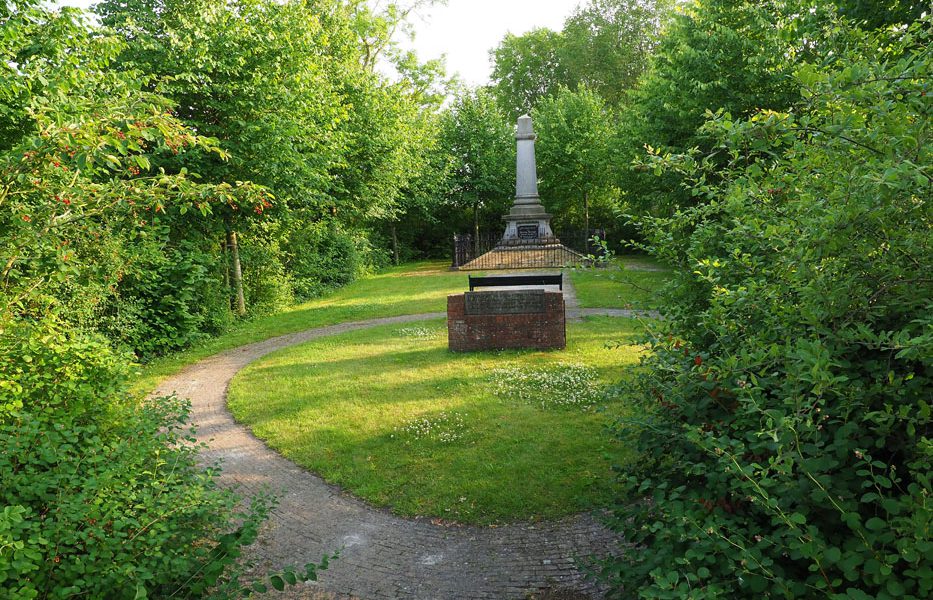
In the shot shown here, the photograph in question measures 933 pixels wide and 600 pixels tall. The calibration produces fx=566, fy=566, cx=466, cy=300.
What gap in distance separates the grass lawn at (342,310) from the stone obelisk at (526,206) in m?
4.41

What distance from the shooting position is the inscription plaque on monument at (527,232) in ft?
88.9

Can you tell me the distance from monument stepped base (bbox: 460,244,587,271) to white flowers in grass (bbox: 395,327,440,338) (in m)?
12.8

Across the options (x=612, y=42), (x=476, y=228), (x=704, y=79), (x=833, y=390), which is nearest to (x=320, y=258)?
(x=704, y=79)

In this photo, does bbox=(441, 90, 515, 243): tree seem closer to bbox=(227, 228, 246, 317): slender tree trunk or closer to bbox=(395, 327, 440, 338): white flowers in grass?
bbox=(227, 228, 246, 317): slender tree trunk

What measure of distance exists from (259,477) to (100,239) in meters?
5.78

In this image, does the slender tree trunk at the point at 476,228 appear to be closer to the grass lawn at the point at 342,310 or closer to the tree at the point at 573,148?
the tree at the point at 573,148

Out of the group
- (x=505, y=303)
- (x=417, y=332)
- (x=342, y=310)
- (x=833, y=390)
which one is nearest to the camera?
(x=833, y=390)

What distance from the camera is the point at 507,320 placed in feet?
33.7

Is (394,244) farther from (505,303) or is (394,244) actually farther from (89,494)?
(89,494)

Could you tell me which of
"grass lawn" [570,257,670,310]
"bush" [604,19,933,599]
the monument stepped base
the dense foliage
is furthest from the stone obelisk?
"bush" [604,19,933,599]

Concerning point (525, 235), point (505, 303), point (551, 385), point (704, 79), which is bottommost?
point (551, 385)

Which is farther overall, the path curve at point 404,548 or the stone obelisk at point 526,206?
the stone obelisk at point 526,206

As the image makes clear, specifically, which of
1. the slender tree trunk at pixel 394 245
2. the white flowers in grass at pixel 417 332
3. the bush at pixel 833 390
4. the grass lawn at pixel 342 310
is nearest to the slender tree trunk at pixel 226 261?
the grass lawn at pixel 342 310

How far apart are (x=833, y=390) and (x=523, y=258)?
24.0 m
